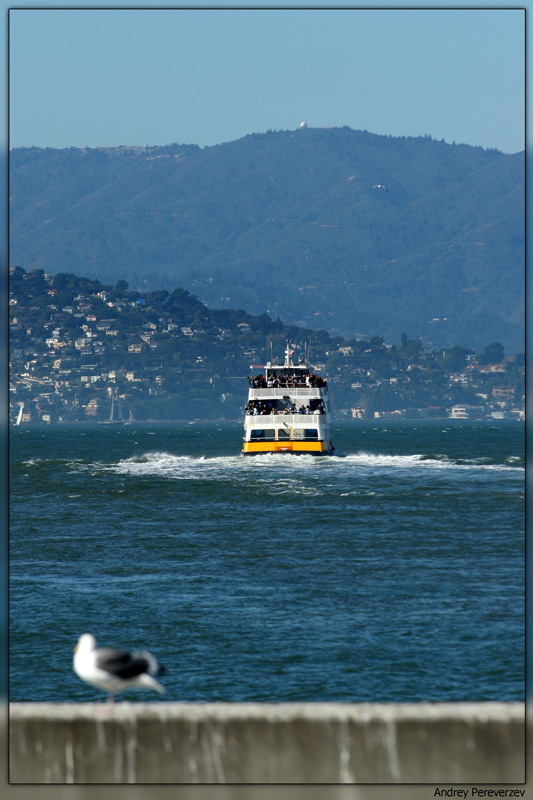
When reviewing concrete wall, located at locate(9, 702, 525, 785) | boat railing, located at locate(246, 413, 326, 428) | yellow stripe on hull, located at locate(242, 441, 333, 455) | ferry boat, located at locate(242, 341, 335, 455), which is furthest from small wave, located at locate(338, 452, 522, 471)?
concrete wall, located at locate(9, 702, 525, 785)

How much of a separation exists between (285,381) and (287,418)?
6.90 metres

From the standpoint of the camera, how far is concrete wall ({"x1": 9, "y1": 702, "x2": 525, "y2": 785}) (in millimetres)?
8445

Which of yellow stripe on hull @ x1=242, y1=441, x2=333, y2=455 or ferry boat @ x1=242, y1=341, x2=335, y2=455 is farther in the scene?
yellow stripe on hull @ x1=242, y1=441, x2=333, y2=455

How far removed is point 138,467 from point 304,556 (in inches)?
2097

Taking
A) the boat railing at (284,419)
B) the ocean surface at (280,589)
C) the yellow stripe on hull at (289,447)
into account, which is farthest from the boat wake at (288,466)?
the ocean surface at (280,589)

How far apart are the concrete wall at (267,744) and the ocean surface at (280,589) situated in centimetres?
989

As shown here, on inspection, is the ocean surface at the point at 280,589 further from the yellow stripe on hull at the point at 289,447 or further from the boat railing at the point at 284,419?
the yellow stripe on hull at the point at 289,447

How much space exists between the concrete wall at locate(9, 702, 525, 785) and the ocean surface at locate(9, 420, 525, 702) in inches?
389

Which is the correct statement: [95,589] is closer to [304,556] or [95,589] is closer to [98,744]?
[304,556]

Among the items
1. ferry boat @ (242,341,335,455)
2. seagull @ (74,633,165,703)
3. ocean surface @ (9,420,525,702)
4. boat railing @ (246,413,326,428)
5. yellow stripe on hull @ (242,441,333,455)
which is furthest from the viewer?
yellow stripe on hull @ (242,441,333,455)

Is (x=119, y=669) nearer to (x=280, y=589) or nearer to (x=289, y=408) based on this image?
(x=280, y=589)

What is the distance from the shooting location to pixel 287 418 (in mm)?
81312

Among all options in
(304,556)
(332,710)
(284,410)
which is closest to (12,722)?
(332,710)

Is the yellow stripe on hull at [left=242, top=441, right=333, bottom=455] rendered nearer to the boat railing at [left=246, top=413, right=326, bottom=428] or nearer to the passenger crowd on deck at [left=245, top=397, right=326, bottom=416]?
the boat railing at [left=246, top=413, right=326, bottom=428]
